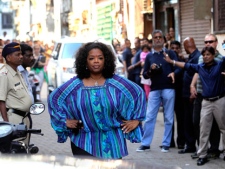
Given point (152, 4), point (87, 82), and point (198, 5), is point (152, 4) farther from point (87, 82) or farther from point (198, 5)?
point (87, 82)

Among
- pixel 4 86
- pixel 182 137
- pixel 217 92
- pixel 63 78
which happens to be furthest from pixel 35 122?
pixel 4 86

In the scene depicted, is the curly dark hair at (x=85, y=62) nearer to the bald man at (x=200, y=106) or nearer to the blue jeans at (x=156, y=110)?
the bald man at (x=200, y=106)

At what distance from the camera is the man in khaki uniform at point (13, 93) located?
739 cm

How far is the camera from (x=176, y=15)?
20.8m

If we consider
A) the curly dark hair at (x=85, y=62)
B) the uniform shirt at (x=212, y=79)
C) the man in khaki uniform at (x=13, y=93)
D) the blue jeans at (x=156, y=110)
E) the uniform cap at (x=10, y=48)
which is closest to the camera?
the curly dark hair at (x=85, y=62)

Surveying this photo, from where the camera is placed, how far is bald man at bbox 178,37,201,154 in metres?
10.7

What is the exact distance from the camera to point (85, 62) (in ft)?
20.5

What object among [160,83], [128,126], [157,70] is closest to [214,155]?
[160,83]

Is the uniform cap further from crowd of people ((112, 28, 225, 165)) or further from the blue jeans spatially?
the blue jeans

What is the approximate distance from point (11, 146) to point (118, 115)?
1149 millimetres

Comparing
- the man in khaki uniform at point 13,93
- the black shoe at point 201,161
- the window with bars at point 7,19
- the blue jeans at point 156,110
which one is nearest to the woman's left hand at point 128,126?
the man in khaki uniform at point 13,93

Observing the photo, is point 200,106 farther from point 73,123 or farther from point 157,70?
point 73,123

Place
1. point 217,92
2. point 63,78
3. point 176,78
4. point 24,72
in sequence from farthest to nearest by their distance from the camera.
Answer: point 63,78
point 176,78
point 217,92
point 24,72

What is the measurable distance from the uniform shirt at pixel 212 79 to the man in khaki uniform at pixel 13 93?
304 cm
